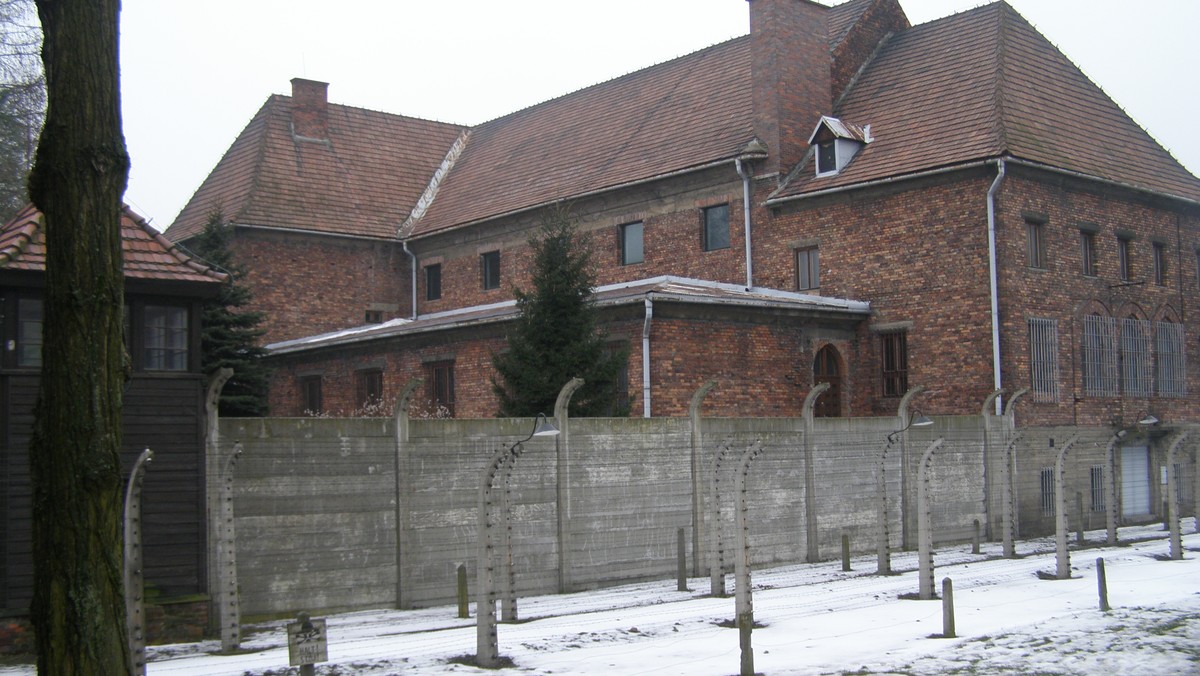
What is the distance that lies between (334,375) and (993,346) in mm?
16781

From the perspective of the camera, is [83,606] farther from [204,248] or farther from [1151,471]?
[1151,471]

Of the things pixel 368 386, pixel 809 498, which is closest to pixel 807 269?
pixel 809 498

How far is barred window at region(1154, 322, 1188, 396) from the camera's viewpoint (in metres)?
29.7

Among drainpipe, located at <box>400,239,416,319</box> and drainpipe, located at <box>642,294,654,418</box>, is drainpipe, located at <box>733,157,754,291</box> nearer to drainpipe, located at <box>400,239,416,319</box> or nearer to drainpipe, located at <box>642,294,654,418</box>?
drainpipe, located at <box>642,294,654,418</box>

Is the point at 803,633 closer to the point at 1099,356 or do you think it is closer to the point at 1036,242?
the point at 1036,242

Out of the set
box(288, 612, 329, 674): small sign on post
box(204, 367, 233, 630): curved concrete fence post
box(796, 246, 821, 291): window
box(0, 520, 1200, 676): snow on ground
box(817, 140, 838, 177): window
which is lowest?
box(0, 520, 1200, 676): snow on ground

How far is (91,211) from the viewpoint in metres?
6.40

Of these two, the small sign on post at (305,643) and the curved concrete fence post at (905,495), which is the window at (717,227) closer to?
the curved concrete fence post at (905,495)

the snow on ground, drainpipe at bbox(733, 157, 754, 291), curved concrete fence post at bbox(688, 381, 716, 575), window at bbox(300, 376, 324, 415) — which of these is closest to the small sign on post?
the snow on ground

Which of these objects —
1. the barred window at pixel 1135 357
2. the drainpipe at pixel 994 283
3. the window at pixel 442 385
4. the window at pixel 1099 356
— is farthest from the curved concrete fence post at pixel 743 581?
the barred window at pixel 1135 357

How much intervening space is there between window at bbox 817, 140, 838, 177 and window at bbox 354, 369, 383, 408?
1213 cm

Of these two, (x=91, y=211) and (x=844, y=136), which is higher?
(x=844, y=136)

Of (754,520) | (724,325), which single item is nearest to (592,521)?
(754,520)

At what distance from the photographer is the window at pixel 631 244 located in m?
32.4
